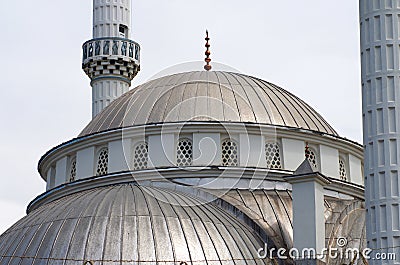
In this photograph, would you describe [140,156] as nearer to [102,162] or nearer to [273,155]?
[102,162]

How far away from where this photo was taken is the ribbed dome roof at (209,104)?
24.9 meters

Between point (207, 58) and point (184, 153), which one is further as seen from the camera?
point (207, 58)

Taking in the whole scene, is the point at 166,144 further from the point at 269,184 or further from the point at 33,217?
the point at 33,217

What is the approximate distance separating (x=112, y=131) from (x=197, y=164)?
252 centimetres

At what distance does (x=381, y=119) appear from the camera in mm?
19219

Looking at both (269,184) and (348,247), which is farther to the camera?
(269,184)

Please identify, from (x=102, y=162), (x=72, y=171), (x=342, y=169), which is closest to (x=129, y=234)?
(x=102, y=162)

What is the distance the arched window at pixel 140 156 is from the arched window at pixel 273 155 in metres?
2.99

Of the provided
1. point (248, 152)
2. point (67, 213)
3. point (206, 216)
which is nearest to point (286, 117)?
point (248, 152)

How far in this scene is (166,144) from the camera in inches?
945

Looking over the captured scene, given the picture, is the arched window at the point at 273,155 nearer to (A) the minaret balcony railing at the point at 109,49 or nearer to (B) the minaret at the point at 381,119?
(B) the minaret at the point at 381,119

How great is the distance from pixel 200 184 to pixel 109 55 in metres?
11.6

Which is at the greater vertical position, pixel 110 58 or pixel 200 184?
pixel 110 58

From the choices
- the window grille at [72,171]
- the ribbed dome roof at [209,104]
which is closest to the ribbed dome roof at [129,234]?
the ribbed dome roof at [209,104]
